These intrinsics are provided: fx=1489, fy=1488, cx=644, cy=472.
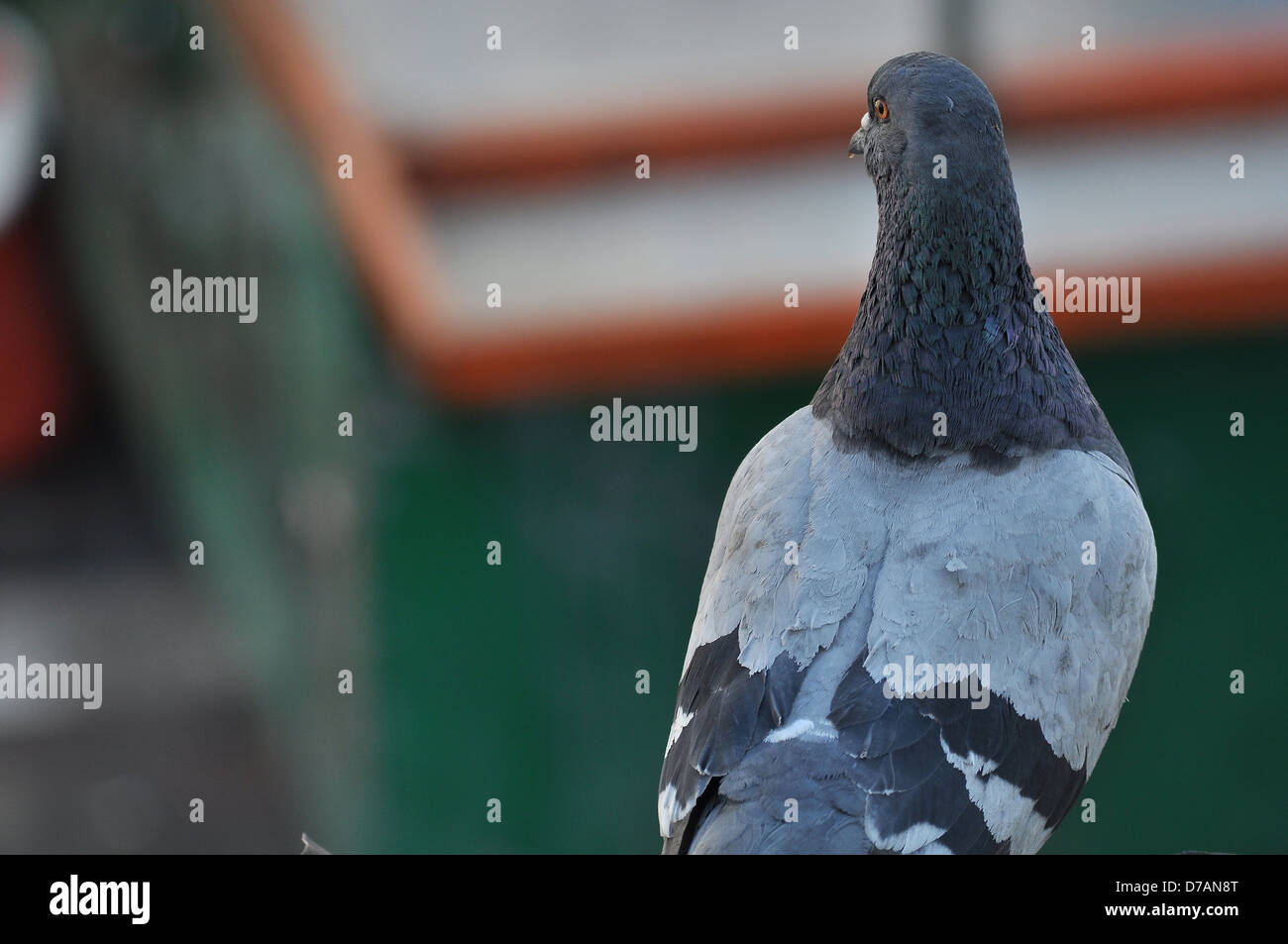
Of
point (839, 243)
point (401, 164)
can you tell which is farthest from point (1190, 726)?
point (401, 164)

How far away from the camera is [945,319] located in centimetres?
229

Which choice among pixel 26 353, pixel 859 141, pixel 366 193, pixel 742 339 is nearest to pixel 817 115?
pixel 742 339

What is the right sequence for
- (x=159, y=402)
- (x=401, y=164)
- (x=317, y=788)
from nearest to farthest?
1. (x=401, y=164)
2. (x=317, y=788)
3. (x=159, y=402)

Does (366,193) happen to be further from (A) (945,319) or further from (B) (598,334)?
(A) (945,319)

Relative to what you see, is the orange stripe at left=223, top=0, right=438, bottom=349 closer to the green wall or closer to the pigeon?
the green wall

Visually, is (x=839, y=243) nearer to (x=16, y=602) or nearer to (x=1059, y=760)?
(x=1059, y=760)

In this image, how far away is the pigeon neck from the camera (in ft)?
7.37

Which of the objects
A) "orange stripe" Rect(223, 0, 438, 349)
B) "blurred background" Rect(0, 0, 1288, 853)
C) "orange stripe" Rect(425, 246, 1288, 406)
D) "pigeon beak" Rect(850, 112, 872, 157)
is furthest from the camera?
"orange stripe" Rect(223, 0, 438, 349)

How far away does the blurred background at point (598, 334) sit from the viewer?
3963 mm

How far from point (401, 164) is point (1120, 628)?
3170 millimetres

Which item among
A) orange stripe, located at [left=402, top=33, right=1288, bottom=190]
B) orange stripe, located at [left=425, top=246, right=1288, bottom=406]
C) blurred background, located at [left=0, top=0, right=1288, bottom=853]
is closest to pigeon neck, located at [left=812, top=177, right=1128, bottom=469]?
blurred background, located at [left=0, top=0, right=1288, bottom=853]

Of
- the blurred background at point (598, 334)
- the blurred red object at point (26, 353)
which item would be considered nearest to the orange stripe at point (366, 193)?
the blurred background at point (598, 334)

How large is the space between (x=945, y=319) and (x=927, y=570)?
1.28ft

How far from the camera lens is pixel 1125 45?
13.6ft
